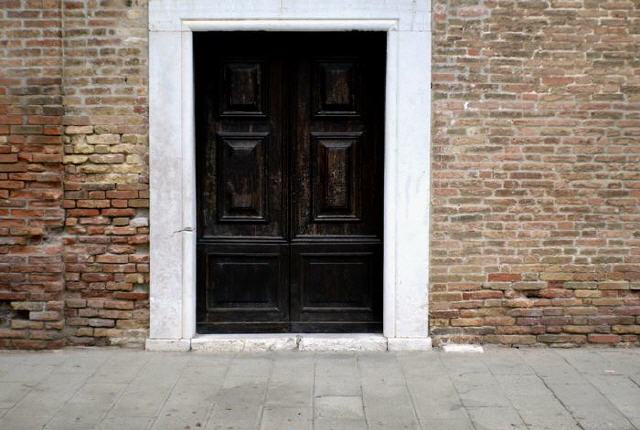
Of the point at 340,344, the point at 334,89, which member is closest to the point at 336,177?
the point at 334,89

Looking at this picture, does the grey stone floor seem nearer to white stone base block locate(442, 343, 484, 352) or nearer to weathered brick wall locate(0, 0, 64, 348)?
white stone base block locate(442, 343, 484, 352)

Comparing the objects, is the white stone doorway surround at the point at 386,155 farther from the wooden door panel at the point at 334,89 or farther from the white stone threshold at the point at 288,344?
the wooden door panel at the point at 334,89

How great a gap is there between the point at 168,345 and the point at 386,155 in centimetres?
265

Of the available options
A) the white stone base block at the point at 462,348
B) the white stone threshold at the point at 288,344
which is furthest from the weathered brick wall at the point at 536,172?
the white stone threshold at the point at 288,344

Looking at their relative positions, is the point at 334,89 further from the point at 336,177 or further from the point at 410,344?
the point at 410,344

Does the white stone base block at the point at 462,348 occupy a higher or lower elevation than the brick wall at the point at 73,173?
lower

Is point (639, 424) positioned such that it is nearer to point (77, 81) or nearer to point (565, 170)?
point (565, 170)

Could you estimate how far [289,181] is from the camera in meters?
6.66

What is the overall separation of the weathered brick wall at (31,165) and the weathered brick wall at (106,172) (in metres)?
0.11

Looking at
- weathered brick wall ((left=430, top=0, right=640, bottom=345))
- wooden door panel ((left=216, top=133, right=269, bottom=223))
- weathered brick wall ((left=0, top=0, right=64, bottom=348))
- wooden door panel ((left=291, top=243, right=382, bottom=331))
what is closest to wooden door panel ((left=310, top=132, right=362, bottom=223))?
wooden door panel ((left=291, top=243, right=382, bottom=331))

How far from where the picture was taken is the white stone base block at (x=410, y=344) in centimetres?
645

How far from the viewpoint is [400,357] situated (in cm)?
627

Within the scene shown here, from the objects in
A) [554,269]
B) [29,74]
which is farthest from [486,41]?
[29,74]

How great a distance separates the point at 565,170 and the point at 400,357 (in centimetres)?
228
